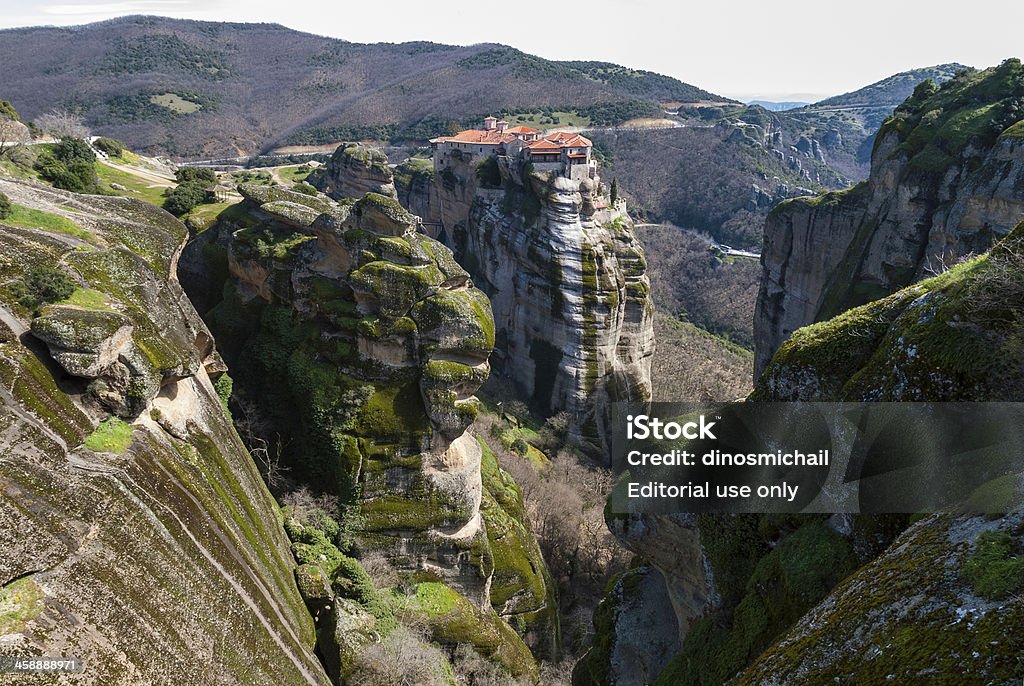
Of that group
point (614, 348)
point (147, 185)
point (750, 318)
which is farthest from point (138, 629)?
point (750, 318)

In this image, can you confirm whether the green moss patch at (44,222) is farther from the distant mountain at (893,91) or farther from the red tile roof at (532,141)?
the distant mountain at (893,91)

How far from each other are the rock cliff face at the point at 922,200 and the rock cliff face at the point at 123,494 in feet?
82.5

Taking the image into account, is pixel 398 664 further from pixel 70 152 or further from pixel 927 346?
pixel 70 152

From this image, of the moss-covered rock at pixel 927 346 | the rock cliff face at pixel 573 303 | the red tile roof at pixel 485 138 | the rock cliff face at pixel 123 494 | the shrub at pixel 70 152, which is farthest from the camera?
the red tile roof at pixel 485 138

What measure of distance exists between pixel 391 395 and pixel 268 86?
14043cm

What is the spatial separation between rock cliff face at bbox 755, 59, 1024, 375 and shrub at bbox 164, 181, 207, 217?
101ft

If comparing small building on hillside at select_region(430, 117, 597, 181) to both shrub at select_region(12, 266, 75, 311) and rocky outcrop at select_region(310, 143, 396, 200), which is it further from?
shrub at select_region(12, 266, 75, 311)

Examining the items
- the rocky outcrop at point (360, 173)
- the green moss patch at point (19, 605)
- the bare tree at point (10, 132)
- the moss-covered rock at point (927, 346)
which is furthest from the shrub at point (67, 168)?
the moss-covered rock at point (927, 346)

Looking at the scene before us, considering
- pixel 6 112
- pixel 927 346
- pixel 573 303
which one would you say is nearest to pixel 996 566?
pixel 927 346

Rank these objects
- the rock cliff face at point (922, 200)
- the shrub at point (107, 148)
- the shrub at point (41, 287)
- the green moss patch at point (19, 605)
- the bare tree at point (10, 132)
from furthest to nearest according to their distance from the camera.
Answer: the shrub at point (107, 148) → the bare tree at point (10, 132) → the rock cliff face at point (922, 200) → the shrub at point (41, 287) → the green moss patch at point (19, 605)

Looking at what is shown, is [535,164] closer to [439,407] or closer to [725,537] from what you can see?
[439,407]

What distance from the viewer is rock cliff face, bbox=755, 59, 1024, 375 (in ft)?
87.6

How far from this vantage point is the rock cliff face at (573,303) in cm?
3969

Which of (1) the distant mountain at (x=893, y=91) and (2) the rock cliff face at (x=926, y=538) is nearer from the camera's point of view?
(2) the rock cliff face at (x=926, y=538)
